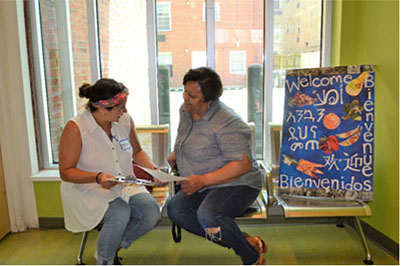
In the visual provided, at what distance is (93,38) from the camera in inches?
119

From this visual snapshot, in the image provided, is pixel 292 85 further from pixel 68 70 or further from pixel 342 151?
pixel 68 70

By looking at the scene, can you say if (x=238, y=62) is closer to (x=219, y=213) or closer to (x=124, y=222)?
(x=219, y=213)

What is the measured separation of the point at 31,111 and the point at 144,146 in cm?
97

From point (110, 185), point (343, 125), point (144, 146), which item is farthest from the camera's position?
point (144, 146)

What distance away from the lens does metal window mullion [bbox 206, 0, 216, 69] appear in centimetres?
297

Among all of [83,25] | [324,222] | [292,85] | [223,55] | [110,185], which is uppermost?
[83,25]

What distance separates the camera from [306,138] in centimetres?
256

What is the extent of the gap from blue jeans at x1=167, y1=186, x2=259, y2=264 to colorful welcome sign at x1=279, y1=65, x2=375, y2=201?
48 centimetres

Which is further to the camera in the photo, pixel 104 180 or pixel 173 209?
pixel 173 209

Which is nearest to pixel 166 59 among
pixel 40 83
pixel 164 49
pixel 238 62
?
pixel 164 49

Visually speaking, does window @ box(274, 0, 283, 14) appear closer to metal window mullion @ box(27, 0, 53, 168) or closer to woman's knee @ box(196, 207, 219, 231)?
woman's knee @ box(196, 207, 219, 231)

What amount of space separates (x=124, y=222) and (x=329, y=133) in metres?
1.49

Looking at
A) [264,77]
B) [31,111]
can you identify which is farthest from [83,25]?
[264,77]

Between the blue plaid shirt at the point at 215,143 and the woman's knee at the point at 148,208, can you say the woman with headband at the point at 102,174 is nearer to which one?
the woman's knee at the point at 148,208
